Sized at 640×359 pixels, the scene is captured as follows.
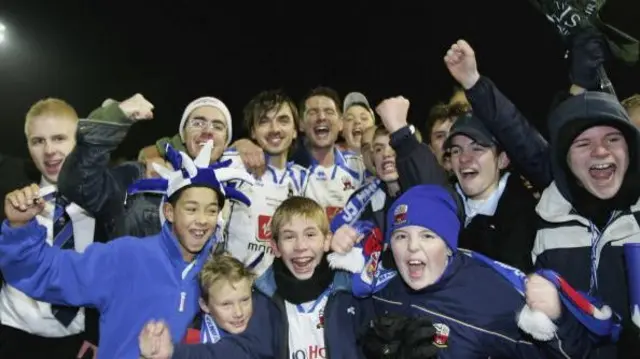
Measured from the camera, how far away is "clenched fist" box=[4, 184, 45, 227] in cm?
271

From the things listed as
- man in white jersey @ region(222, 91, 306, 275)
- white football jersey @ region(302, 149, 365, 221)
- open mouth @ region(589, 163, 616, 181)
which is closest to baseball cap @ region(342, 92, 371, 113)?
white football jersey @ region(302, 149, 365, 221)

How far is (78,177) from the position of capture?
3125mm

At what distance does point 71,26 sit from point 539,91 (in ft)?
22.5

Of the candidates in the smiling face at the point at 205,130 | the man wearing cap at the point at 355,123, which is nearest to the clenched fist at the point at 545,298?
the smiling face at the point at 205,130

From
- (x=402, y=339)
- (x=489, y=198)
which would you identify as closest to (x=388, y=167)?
(x=489, y=198)

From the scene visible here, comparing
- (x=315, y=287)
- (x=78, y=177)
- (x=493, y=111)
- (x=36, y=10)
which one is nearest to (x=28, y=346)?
(x=78, y=177)

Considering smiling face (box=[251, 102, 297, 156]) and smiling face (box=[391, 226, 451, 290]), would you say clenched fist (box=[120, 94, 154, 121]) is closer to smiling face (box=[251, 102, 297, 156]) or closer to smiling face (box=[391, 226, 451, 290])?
smiling face (box=[251, 102, 297, 156])

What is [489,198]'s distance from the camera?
322 cm

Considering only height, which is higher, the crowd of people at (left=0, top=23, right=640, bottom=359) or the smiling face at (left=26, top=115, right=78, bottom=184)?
the smiling face at (left=26, top=115, right=78, bottom=184)

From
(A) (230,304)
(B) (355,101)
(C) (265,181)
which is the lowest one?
(A) (230,304)

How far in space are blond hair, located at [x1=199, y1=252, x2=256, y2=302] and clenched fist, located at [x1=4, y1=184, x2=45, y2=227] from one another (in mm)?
808

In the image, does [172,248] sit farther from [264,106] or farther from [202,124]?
[264,106]

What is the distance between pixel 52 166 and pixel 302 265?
152cm

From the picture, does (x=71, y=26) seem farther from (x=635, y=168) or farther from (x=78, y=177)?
(x=635, y=168)
